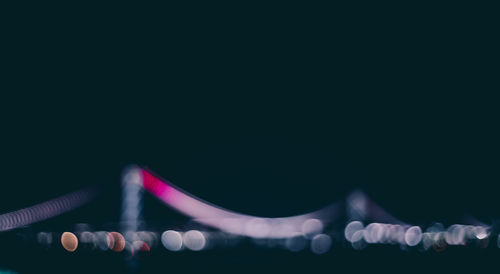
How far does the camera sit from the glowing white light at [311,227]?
2300 centimetres

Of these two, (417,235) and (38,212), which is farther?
(417,235)

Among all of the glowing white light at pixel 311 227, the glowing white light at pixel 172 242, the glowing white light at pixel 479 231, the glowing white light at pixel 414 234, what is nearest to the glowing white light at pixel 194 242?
the glowing white light at pixel 172 242

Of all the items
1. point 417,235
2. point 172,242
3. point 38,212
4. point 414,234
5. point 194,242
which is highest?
point 172,242

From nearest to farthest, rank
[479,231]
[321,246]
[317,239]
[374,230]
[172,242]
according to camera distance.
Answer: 1. [321,246]
2. [479,231]
3. [317,239]
4. [172,242]
5. [374,230]

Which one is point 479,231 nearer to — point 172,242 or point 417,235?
point 417,235

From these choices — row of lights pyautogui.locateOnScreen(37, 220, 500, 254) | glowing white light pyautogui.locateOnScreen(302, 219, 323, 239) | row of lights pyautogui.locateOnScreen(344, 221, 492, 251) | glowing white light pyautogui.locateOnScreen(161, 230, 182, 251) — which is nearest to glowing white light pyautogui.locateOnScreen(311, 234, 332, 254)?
row of lights pyautogui.locateOnScreen(37, 220, 500, 254)

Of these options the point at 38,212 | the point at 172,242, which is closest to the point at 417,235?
the point at 172,242

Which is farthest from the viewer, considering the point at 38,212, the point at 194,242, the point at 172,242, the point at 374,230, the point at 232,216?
the point at 374,230

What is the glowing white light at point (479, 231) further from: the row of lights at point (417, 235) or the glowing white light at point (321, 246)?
the glowing white light at point (321, 246)

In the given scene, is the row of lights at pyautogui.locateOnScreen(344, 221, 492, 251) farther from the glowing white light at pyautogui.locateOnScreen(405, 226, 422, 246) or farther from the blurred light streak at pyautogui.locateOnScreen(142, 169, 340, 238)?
the blurred light streak at pyautogui.locateOnScreen(142, 169, 340, 238)

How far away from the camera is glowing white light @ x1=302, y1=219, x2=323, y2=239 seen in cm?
2300

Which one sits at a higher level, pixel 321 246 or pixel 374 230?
pixel 374 230

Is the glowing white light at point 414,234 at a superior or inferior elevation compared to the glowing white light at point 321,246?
superior

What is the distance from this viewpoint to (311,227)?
2469 centimetres
